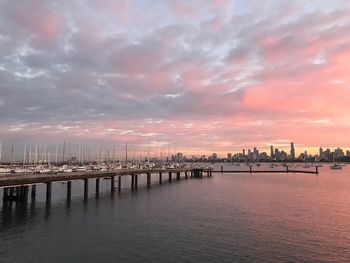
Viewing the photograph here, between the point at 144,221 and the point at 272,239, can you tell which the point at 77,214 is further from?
the point at 272,239

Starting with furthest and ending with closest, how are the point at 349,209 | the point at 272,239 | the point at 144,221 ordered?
the point at 349,209 < the point at 144,221 < the point at 272,239

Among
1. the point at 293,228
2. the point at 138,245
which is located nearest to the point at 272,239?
the point at 293,228

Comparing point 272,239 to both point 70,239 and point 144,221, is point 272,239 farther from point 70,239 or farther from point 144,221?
point 70,239

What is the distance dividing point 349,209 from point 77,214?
165 feet

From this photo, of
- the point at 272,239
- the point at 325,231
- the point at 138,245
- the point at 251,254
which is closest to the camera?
the point at 251,254

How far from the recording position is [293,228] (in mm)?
45938

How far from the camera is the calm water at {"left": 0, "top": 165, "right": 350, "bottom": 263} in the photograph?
3369 centimetres

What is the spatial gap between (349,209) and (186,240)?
4096 centimetres

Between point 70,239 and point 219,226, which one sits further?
point 219,226

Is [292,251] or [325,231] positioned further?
[325,231]

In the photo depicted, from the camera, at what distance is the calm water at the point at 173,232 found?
33688 mm

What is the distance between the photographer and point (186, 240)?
3916 centimetres

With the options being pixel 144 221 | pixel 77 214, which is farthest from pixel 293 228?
pixel 77 214

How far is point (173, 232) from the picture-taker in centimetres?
4316
